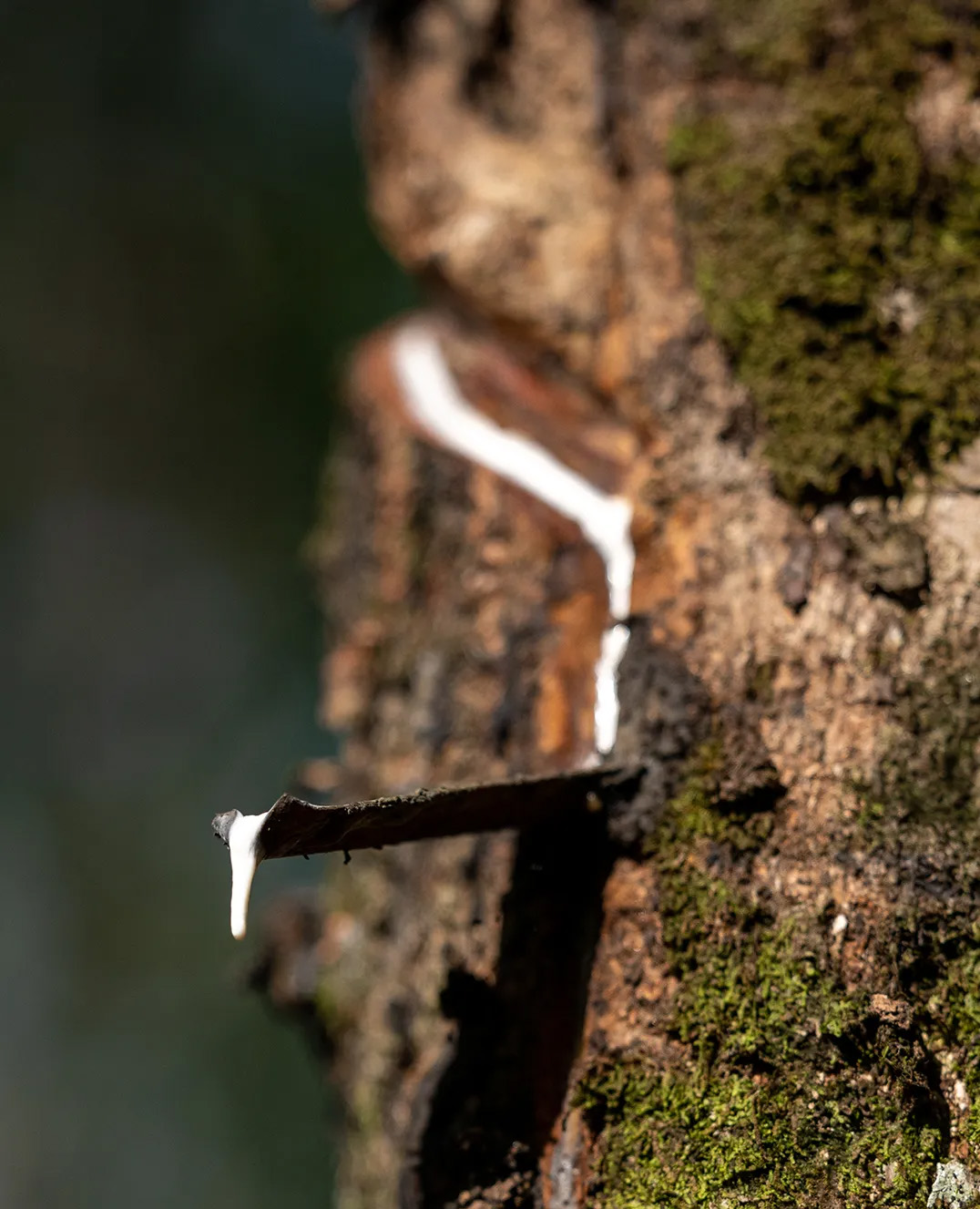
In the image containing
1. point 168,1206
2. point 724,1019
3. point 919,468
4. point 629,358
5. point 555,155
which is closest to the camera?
point 724,1019

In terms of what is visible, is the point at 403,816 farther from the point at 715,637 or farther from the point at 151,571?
the point at 151,571

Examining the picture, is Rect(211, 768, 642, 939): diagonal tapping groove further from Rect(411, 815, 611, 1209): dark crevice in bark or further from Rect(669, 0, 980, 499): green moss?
Rect(669, 0, 980, 499): green moss

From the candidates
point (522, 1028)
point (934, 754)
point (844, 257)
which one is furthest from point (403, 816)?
point (844, 257)

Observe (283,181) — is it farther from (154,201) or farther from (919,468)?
(919,468)

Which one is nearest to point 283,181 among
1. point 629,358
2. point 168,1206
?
point 629,358

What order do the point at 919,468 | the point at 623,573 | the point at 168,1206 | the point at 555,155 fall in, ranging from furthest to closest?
1. the point at 168,1206
2. the point at 555,155
3. the point at 623,573
4. the point at 919,468

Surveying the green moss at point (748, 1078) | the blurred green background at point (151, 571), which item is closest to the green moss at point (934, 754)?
the green moss at point (748, 1078)

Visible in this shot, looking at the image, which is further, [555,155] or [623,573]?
[555,155]

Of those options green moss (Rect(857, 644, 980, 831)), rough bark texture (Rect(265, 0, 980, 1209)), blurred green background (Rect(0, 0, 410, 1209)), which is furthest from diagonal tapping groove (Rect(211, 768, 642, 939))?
blurred green background (Rect(0, 0, 410, 1209))
